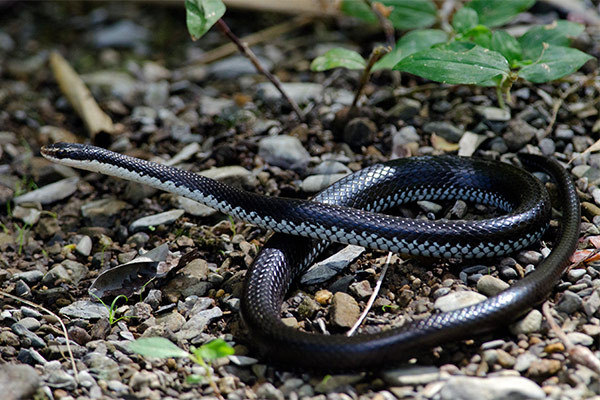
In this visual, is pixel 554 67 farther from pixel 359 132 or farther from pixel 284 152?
pixel 284 152

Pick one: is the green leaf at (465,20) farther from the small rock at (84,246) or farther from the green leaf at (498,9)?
the small rock at (84,246)

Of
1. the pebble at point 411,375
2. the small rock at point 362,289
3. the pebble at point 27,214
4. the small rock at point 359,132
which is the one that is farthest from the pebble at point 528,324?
the pebble at point 27,214

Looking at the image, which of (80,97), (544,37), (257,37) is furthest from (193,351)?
(257,37)

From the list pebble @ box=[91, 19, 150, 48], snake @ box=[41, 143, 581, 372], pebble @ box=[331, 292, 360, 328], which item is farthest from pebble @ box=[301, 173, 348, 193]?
pebble @ box=[91, 19, 150, 48]

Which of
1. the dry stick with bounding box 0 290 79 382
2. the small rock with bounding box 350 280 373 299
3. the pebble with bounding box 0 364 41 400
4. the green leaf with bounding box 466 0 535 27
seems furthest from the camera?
the green leaf with bounding box 466 0 535 27

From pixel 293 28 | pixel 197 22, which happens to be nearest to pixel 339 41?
pixel 293 28

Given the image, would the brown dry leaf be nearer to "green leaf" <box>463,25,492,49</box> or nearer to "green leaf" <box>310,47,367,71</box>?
"green leaf" <box>310,47,367,71</box>
